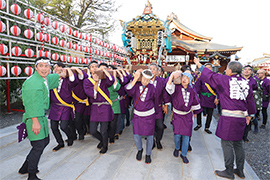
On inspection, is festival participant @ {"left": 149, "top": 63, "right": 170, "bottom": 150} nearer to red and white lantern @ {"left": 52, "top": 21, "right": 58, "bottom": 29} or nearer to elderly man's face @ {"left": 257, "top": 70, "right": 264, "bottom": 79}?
elderly man's face @ {"left": 257, "top": 70, "right": 264, "bottom": 79}

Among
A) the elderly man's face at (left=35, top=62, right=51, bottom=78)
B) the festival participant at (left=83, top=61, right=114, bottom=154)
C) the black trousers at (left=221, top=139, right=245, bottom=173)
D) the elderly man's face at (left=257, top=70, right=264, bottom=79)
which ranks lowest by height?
the black trousers at (left=221, top=139, right=245, bottom=173)

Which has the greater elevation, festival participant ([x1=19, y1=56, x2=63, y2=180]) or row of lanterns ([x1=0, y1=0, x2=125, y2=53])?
row of lanterns ([x1=0, y1=0, x2=125, y2=53])

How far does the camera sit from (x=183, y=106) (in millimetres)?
3197

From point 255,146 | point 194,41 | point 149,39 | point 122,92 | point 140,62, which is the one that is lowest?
point 255,146

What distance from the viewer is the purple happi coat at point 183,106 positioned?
3186mm

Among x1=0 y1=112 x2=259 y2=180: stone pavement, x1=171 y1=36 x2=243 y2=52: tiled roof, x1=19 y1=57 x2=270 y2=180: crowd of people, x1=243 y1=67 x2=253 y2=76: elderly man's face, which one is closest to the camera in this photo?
x1=19 y1=57 x2=270 y2=180: crowd of people

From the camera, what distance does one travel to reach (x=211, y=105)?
16.3 ft

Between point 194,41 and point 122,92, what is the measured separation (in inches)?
608

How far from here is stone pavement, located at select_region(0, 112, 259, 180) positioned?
9.03ft

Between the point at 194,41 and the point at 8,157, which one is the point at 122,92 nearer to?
the point at 8,157

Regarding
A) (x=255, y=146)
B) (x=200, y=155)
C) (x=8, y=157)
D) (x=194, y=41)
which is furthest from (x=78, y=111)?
(x=194, y=41)

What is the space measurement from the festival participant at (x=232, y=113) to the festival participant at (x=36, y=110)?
2882 mm

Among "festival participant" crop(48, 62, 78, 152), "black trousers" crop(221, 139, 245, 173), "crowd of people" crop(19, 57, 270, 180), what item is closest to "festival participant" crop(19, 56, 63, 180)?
"crowd of people" crop(19, 57, 270, 180)

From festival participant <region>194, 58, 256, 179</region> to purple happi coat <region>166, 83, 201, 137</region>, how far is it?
55 centimetres
